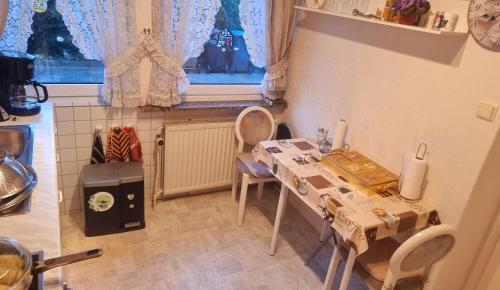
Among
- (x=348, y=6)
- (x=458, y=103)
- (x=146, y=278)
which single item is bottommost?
(x=146, y=278)

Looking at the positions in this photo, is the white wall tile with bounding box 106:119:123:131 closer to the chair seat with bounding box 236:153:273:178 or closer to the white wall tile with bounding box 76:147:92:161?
the white wall tile with bounding box 76:147:92:161

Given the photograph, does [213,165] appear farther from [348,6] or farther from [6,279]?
[6,279]

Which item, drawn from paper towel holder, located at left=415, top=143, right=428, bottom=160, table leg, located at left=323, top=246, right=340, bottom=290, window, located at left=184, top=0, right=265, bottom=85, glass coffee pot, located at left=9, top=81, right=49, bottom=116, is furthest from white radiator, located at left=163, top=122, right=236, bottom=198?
paper towel holder, located at left=415, top=143, right=428, bottom=160

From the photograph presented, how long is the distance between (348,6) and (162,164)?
Result: 1.74 metres

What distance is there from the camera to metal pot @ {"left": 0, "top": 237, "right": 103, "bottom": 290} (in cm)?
79

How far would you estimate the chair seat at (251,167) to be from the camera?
102 inches

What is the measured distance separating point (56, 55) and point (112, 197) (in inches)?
39.1

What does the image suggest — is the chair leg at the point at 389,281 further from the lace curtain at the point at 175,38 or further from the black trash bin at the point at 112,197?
the lace curtain at the point at 175,38

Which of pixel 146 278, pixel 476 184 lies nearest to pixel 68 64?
pixel 146 278

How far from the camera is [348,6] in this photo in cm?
226

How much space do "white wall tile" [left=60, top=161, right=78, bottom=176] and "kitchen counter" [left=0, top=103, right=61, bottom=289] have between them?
91cm

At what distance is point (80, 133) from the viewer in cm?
246

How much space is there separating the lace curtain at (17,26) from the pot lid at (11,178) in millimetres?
1106

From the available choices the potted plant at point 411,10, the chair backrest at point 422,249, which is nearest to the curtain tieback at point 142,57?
the potted plant at point 411,10
